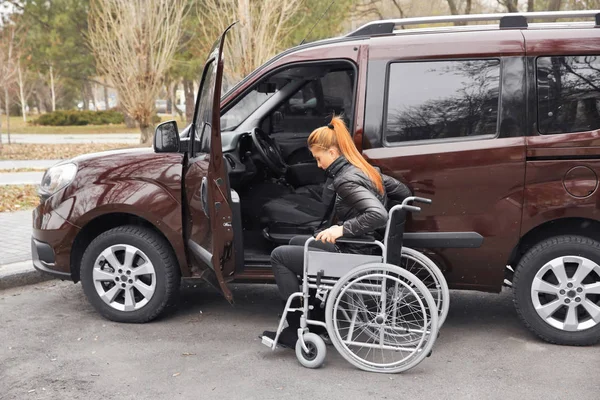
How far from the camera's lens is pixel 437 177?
4.43 meters

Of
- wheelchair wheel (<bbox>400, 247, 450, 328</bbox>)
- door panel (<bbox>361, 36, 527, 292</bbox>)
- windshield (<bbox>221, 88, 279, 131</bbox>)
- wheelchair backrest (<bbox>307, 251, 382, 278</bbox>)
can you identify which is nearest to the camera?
wheelchair backrest (<bbox>307, 251, 382, 278</bbox>)

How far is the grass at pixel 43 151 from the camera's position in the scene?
61.2 feet

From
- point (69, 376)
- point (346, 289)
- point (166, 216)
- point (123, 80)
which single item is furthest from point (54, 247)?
point (123, 80)

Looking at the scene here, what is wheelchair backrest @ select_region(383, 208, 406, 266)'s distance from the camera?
401 cm

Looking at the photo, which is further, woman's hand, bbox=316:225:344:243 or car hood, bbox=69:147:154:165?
car hood, bbox=69:147:154:165

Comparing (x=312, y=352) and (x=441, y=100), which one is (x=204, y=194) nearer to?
(x=312, y=352)

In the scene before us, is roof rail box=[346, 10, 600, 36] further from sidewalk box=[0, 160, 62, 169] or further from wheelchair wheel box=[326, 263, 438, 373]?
sidewalk box=[0, 160, 62, 169]

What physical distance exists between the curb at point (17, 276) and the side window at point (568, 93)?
432cm

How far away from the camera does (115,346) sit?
455cm

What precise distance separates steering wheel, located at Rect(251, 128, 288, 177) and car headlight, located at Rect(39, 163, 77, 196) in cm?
142

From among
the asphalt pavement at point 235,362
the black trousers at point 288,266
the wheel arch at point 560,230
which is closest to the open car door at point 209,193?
the black trousers at point 288,266

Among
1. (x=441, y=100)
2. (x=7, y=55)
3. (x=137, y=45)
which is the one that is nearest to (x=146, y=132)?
(x=137, y=45)

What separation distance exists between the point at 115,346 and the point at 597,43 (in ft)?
11.9

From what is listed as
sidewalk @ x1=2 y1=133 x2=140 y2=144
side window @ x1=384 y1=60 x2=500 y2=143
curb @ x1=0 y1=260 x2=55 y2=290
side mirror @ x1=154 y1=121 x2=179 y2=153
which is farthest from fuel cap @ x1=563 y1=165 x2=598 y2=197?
sidewalk @ x1=2 y1=133 x2=140 y2=144
